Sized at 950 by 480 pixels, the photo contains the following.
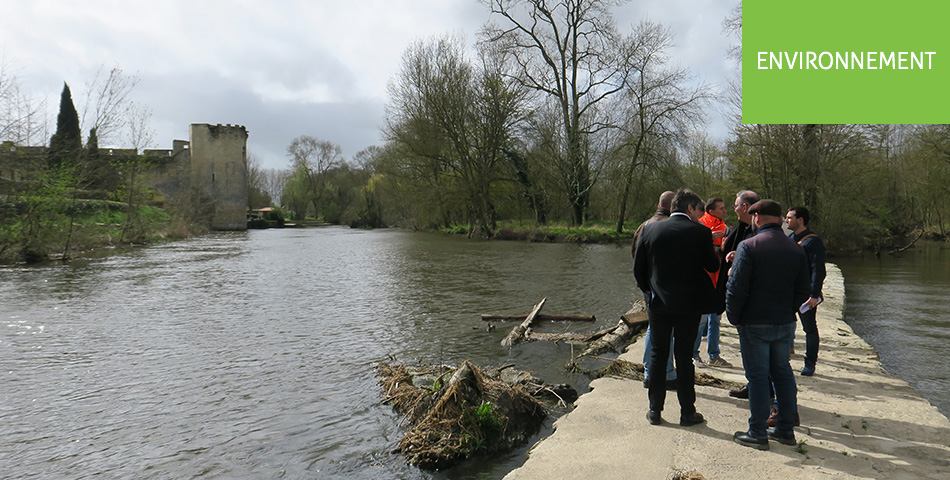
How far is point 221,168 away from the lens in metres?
55.5

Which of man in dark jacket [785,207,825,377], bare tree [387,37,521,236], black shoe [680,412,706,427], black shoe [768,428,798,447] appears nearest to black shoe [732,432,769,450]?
black shoe [768,428,798,447]

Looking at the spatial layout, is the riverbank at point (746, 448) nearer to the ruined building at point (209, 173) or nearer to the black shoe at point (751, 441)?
the black shoe at point (751, 441)

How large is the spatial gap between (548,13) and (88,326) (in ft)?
111

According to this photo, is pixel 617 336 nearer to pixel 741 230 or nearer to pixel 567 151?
pixel 741 230

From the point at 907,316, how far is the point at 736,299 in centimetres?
997

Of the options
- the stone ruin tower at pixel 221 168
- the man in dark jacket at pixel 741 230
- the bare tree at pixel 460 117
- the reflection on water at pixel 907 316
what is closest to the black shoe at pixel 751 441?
the man in dark jacket at pixel 741 230

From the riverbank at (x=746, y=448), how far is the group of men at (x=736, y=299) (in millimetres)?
203

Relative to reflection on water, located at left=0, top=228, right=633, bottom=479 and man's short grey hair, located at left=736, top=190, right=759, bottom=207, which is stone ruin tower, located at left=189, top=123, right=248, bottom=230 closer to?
reflection on water, located at left=0, top=228, right=633, bottom=479

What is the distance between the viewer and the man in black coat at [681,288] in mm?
4676

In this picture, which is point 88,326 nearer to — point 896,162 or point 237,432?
point 237,432

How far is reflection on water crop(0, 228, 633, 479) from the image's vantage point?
5.05 m

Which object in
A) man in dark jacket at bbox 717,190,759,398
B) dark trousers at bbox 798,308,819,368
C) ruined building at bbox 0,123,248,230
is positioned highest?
ruined building at bbox 0,123,248,230

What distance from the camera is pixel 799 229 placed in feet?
20.2

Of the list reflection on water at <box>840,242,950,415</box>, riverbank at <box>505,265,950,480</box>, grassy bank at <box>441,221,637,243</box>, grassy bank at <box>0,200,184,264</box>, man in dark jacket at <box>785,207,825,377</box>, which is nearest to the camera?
riverbank at <box>505,265,950,480</box>
